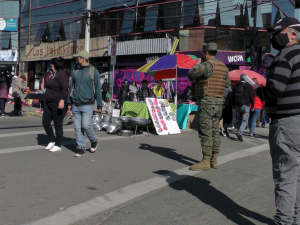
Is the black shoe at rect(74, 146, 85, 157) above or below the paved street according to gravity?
above

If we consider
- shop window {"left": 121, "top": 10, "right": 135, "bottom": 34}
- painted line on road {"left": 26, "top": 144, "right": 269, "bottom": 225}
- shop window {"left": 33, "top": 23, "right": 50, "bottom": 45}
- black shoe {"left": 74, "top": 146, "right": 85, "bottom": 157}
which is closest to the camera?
painted line on road {"left": 26, "top": 144, "right": 269, "bottom": 225}

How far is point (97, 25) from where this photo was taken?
25531mm

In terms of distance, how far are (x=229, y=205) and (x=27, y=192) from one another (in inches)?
97.4

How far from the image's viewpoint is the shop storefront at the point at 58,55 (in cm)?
2436

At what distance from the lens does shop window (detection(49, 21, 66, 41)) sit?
27.9 metres

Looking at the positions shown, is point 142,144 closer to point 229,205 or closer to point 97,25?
point 229,205

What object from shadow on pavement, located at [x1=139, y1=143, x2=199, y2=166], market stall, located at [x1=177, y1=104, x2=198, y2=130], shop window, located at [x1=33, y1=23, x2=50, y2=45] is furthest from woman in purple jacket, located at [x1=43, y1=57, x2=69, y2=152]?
shop window, located at [x1=33, y1=23, x2=50, y2=45]

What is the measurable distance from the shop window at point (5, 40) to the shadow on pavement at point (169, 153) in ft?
99.6

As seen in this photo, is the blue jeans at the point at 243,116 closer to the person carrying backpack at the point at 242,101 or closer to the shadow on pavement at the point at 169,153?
the person carrying backpack at the point at 242,101

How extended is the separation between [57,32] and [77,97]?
23678 millimetres

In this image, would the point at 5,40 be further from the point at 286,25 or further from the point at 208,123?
the point at 286,25

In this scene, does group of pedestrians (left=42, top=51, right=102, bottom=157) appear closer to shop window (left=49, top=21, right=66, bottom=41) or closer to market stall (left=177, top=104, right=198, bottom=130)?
market stall (left=177, top=104, right=198, bottom=130)

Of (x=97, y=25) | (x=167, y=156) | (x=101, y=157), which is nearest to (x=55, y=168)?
(x=101, y=157)

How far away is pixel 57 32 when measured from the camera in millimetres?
28250
